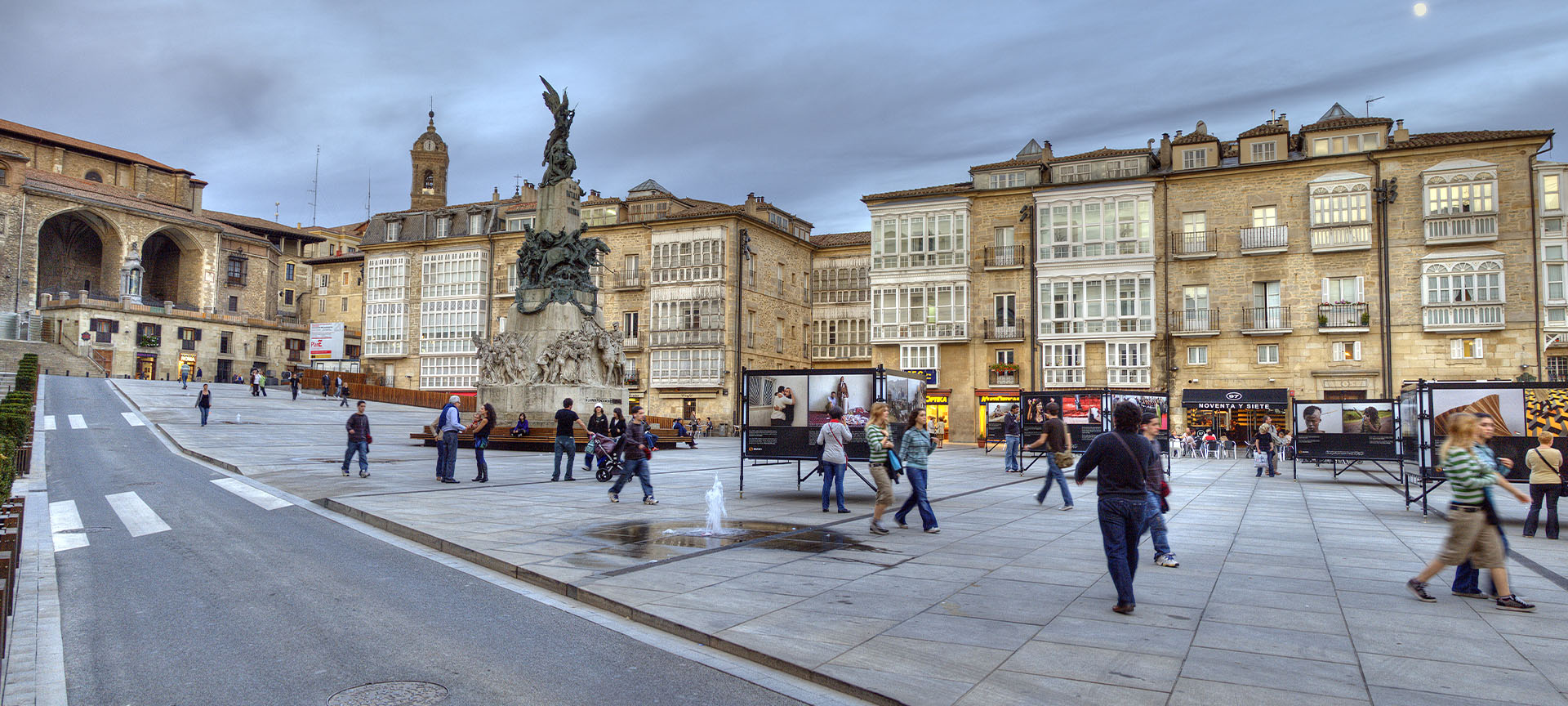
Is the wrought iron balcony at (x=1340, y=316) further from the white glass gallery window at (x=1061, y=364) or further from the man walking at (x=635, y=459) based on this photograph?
the man walking at (x=635, y=459)

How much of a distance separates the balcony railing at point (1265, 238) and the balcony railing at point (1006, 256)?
381 inches

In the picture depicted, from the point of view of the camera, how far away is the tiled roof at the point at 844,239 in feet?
187

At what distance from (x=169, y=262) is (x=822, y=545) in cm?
8748

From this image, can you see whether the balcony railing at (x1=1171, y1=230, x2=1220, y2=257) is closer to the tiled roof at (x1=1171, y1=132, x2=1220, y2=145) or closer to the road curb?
the tiled roof at (x1=1171, y1=132, x2=1220, y2=145)

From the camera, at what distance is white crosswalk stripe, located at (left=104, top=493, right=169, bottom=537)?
1079 centimetres

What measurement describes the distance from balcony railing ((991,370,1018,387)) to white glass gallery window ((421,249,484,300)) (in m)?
32.7

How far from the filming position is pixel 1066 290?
43.7 meters

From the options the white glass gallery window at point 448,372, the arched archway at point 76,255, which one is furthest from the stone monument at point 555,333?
the arched archway at point 76,255

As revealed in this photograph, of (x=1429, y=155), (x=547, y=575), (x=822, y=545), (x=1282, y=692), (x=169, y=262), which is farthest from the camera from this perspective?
(x=169, y=262)

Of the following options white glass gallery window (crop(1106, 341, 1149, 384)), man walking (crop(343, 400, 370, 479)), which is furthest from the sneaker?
white glass gallery window (crop(1106, 341, 1149, 384))

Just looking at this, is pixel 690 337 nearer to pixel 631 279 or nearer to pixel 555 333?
pixel 631 279

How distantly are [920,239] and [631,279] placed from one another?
17.6 metres

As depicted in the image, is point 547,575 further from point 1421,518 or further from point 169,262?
point 169,262

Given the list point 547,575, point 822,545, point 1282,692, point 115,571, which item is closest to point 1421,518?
point 822,545
